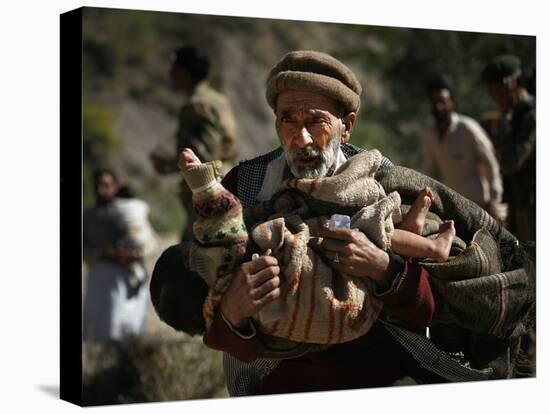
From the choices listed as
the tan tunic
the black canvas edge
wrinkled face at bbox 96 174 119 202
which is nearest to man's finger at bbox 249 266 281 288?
the black canvas edge

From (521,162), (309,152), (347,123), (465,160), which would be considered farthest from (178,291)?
(465,160)

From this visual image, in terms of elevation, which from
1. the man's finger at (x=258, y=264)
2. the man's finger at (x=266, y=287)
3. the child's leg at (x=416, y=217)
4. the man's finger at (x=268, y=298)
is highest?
the child's leg at (x=416, y=217)

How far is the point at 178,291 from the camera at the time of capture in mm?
6070

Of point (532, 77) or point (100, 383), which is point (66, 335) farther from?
point (532, 77)

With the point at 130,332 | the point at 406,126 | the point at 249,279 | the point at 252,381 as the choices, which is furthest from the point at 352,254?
the point at 406,126

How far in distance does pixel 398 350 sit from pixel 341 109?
1.13 m

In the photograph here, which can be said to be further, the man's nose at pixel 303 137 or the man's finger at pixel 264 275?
the man's nose at pixel 303 137

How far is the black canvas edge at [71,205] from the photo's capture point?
641cm

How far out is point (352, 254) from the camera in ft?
19.5

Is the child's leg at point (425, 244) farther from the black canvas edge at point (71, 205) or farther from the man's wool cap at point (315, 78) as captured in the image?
the black canvas edge at point (71, 205)

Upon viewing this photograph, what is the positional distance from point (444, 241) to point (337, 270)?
540mm

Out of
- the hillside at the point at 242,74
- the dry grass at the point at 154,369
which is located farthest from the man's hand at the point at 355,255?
the hillside at the point at 242,74

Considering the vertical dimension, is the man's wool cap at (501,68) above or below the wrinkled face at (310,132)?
above

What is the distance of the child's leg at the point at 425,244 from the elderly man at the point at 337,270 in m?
0.06
